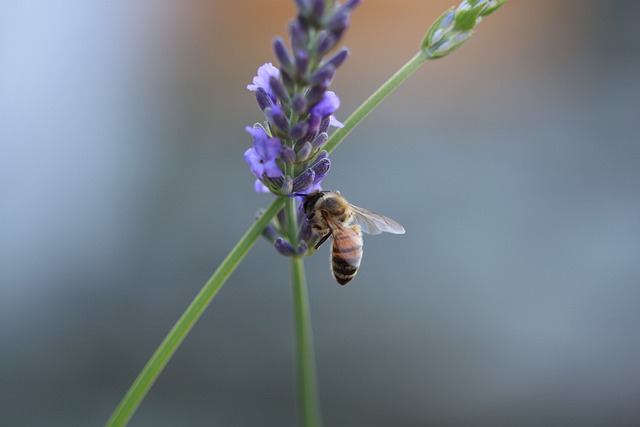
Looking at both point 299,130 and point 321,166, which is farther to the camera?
point 321,166

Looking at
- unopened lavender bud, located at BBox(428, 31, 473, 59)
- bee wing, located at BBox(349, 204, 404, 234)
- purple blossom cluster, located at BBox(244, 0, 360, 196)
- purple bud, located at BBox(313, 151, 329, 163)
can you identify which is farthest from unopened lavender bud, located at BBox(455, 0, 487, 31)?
bee wing, located at BBox(349, 204, 404, 234)

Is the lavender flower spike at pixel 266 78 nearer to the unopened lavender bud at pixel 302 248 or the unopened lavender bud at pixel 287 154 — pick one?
the unopened lavender bud at pixel 287 154

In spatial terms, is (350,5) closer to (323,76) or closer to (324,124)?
(323,76)

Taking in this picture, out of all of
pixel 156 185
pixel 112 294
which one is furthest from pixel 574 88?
pixel 112 294

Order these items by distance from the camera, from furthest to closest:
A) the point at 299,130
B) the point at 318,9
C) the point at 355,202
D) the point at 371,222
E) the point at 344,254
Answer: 1. the point at 355,202
2. the point at 371,222
3. the point at 344,254
4. the point at 299,130
5. the point at 318,9

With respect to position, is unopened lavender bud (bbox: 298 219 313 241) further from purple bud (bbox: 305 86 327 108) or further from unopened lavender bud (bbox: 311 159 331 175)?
purple bud (bbox: 305 86 327 108)

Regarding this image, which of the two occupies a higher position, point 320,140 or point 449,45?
point 449,45

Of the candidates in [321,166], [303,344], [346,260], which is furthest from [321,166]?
[346,260]

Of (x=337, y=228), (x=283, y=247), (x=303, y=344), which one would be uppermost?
(x=337, y=228)
